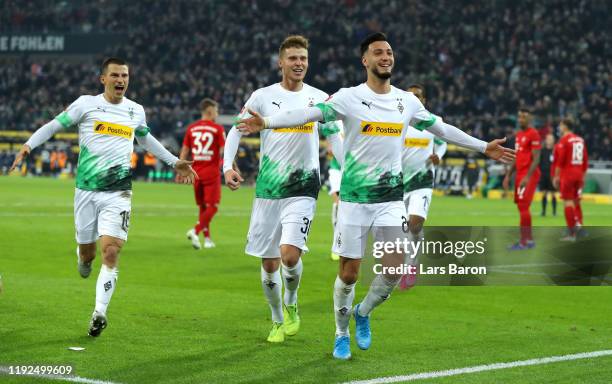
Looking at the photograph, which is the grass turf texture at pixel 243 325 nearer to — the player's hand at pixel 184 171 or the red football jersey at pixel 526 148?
the player's hand at pixel 184 171

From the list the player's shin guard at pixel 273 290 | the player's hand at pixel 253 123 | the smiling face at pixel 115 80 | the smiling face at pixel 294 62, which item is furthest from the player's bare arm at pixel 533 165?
the player's hand at pixel 253 123

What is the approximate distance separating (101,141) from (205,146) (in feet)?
28.3

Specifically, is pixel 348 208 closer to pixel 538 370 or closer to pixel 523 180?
pixel 538 370

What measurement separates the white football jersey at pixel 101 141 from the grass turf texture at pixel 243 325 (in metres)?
1.34

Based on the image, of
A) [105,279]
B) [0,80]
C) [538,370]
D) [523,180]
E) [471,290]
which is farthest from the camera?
[0,80]

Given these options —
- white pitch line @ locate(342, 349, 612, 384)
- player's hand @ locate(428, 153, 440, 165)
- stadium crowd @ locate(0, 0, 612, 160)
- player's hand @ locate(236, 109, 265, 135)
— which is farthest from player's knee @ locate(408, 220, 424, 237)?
stadium crowd @ locate(0, 0, 612, 160)

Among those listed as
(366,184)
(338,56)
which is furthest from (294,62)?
(338,56)

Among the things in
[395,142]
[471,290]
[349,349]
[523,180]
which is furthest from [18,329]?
[523,180]

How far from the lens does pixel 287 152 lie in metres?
9.31

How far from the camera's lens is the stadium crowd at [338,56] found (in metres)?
43.6

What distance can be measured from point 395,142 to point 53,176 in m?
43.6

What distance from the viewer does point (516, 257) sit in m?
17.1

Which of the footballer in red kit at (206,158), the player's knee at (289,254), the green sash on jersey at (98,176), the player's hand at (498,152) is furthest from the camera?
the footballer in red kit at (206,158)

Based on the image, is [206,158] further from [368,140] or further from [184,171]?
[368,140]
